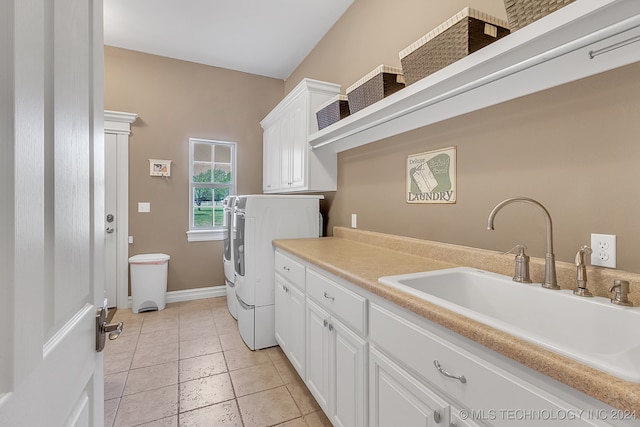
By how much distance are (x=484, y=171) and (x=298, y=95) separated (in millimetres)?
1912

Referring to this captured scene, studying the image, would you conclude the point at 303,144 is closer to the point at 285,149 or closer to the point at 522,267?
the point at 285,149

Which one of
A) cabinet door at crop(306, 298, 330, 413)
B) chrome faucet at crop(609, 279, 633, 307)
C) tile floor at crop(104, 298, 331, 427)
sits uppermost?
chrome faucet at crop(609, 279, 633, 307)

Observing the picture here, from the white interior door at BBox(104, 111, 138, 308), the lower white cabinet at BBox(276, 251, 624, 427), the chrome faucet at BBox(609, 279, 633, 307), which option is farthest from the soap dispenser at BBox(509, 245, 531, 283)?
the white interior door at BBox(104, 111, 138, 308)

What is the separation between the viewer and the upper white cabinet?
2.69 m

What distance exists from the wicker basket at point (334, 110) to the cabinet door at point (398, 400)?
1689mm

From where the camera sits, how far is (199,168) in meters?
3.88

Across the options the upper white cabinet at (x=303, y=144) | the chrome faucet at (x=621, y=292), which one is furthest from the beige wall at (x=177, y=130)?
the chrome faucet at (x=621, y=292)

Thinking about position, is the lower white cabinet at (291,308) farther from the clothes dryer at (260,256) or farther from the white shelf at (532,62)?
the white shelf at (532,62)

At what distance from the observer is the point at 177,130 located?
3.68 meters

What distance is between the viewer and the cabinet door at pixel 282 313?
2.19 metres

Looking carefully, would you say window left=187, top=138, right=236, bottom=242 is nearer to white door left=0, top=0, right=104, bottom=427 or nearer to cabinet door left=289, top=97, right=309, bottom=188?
cabinet door left=289, top=97, right=309, bottom=188

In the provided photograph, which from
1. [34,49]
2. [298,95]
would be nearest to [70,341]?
[34,49]

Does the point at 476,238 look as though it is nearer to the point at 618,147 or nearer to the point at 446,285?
the point at 446,285

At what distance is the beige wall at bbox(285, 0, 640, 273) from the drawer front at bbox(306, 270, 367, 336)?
0.70 metres
